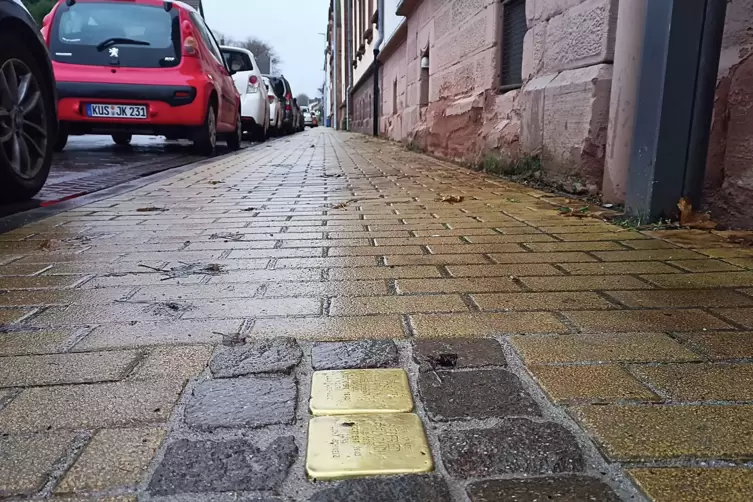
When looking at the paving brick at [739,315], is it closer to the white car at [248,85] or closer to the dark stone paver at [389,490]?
the dark stone paver at [389,490]

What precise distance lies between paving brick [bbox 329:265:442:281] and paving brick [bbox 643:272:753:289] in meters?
0.77

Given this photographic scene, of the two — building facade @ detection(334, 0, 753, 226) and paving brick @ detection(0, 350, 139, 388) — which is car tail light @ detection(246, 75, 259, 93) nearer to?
building facade @ detection(334, 0, 753, 226)

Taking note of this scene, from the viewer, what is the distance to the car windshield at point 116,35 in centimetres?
702

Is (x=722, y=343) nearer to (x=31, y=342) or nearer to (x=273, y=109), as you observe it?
(x=31, y=342)

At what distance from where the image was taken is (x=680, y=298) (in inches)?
78.6

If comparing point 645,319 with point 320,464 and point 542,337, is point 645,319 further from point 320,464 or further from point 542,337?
point 320,464

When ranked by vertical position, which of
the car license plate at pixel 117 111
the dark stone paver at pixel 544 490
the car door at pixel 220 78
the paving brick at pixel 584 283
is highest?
the car door at pixel 220 78

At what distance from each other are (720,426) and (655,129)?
2.16 meters

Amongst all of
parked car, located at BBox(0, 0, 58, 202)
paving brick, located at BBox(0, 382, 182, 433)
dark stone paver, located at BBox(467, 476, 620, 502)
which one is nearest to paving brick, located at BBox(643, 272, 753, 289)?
dark stone paver, located at BBox(467, 476, 620, 502)

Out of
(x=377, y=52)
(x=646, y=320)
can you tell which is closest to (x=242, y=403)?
(x=646, y=320)

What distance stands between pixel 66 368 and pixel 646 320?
1529mm

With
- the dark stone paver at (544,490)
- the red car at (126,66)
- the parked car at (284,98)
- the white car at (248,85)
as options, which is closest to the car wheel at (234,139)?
the white car at (248,85)

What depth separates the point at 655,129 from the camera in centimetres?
304

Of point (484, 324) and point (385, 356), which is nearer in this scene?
point (385, 356)
